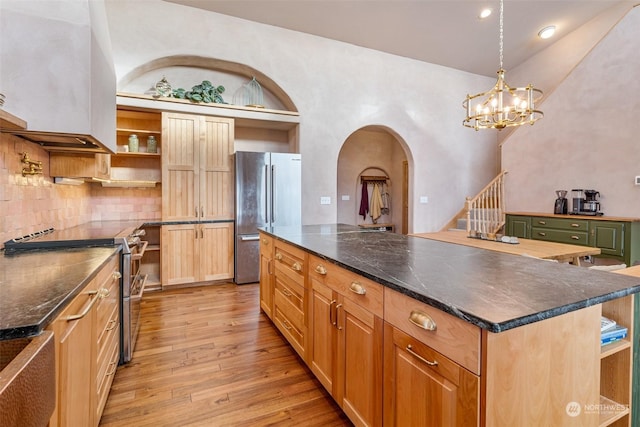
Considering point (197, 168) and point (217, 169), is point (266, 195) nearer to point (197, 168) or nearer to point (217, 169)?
point (217, 169)

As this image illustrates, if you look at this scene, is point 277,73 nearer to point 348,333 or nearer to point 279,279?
point 279,279

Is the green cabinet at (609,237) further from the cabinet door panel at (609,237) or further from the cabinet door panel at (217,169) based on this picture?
the cabinet door panel at (217,169)

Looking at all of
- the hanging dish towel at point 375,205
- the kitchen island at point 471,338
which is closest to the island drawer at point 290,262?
the kitchen island at point 471,338

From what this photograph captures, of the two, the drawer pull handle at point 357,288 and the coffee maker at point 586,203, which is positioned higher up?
the coffee maker at point 586,203

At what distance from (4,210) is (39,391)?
1.63m

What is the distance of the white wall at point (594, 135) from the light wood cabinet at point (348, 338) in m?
5.09

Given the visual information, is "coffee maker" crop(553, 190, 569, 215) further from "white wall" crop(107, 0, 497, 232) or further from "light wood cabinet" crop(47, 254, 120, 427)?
"light wood cabinet" crop(47, 254, 120, 427)

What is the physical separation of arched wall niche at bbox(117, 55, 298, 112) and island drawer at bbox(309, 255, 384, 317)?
3492 millimetres

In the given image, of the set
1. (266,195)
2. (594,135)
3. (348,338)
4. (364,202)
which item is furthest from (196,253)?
(594,135)

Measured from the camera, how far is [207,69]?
14.6 feet

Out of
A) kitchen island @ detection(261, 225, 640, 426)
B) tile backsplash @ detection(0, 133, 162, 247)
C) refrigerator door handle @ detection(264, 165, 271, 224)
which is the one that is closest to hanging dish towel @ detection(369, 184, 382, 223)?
refrigerator door handle @ detection(264, 165, 271, 224)

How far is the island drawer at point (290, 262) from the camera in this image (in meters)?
2.09

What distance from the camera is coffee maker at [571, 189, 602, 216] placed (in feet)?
15.0

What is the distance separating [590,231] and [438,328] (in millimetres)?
4853
